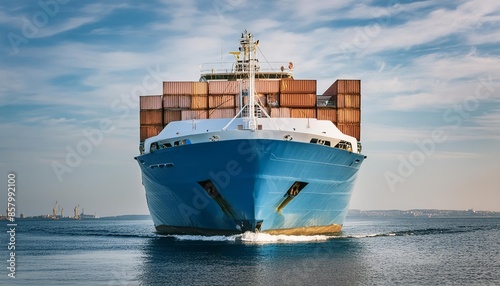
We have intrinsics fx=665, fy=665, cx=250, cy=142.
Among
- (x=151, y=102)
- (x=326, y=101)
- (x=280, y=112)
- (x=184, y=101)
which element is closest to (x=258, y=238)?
(x=280, y=112)

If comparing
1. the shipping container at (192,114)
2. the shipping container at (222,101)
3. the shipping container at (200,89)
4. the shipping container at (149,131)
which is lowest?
the shipping container at (149,131)

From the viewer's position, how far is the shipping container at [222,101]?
161ft

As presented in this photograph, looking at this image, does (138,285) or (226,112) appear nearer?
(138,285)

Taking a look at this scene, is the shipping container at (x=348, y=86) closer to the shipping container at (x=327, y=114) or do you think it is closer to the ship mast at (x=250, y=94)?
the shipping container at (x=327, y=114)

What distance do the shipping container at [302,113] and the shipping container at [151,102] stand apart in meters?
10.8

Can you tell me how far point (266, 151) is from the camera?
39.3 m

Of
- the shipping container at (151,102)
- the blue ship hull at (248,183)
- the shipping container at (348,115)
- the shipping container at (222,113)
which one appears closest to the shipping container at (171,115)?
the shipping container at (151,102)

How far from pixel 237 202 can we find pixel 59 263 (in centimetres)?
1079

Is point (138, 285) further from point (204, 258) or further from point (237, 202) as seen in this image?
point (237, 202)

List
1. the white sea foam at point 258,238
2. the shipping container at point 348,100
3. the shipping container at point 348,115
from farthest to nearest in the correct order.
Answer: the shipping container at point 348,100
the shipping container at point 348,115
the white sea foam at point 258,238

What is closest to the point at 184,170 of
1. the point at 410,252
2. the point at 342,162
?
the point at 342,162

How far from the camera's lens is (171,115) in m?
51.1

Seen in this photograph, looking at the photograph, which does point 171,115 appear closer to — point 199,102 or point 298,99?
point 199,102

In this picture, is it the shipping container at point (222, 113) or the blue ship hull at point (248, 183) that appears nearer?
the blue ship hull at point (248, 183)
